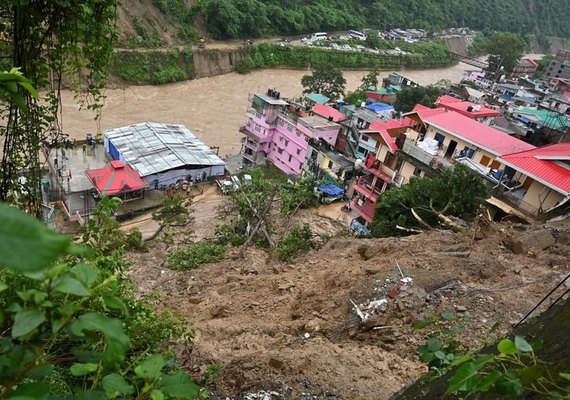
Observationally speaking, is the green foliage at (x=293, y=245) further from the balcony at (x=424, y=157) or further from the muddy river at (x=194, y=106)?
the muddy river at (x=194, y=106)

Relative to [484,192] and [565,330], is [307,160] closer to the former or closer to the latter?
[484,192]

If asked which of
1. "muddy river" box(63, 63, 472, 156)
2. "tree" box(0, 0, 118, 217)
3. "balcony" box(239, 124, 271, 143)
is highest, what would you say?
"tree" box(0, 0, 118, 217)

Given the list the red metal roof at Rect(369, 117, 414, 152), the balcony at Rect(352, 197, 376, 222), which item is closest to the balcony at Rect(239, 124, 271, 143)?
the red metal roof at Rect(369, 117, 414, 152)

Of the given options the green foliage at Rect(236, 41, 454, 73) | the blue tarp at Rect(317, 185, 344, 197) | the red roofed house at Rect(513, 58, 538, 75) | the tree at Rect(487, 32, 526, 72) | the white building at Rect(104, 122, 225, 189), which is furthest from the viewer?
the red roofed house at Rect(513, 58, 538, 75)

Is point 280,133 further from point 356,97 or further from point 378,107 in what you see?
point 356,97

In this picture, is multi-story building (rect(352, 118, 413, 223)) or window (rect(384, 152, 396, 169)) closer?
multi-story building (rect(352, 118, 413, 223))

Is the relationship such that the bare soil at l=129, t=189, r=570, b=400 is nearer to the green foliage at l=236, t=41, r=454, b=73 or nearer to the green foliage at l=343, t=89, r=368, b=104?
the green foliage at l=343, t=89, r=368, b=104

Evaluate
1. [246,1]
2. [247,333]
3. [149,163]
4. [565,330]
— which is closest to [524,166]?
[247,333]
